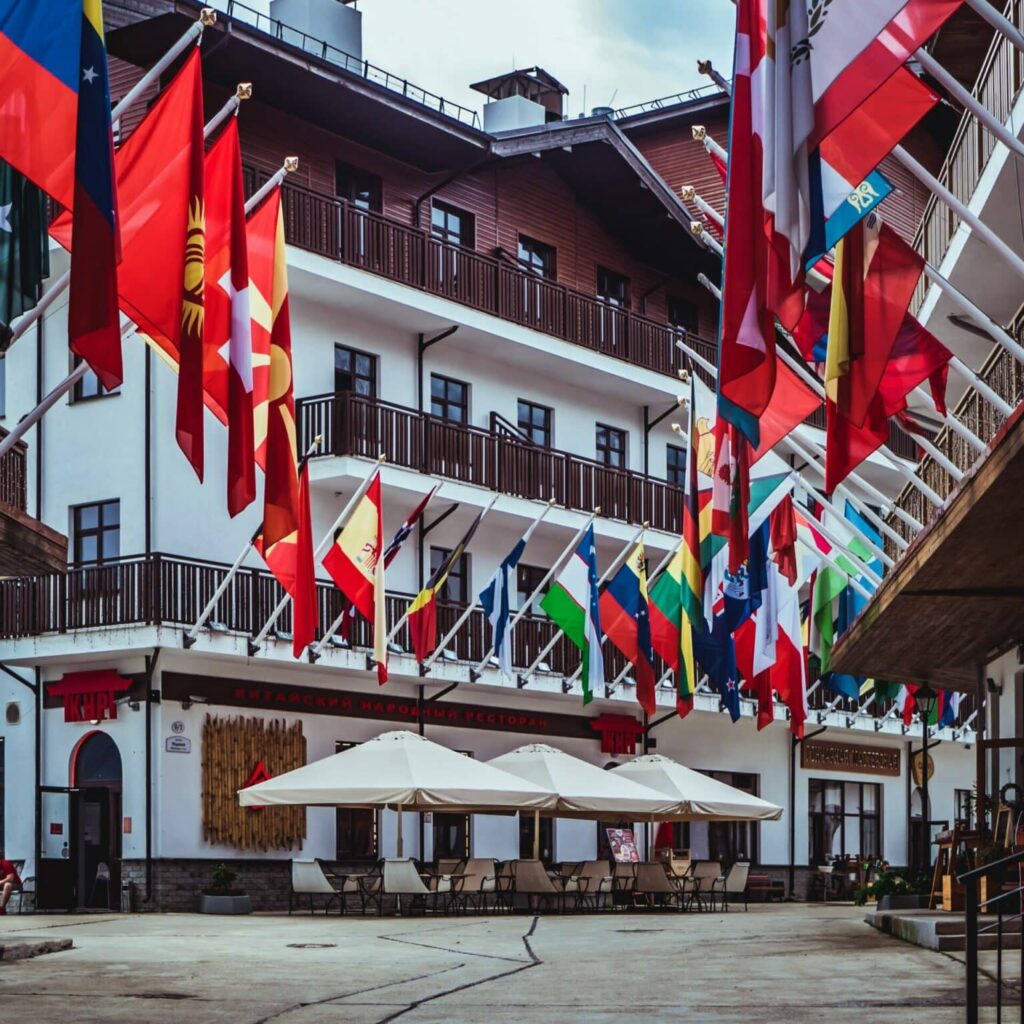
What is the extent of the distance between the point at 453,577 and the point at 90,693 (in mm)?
8545

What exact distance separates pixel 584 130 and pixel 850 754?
17942mm

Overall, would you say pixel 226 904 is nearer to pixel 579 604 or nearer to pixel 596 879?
pixel 596 879

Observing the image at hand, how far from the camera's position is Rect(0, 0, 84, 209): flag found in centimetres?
1288

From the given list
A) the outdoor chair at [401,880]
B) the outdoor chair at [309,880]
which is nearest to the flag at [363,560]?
the outdoor chair at [401,880]

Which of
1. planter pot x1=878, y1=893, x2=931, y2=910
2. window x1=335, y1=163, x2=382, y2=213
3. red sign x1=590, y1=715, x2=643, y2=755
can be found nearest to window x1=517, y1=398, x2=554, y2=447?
window x1=335, y1=163, x2=382, y2=213

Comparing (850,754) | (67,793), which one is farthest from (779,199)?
(850,754)

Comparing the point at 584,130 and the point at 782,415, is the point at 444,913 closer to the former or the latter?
the point at 782,415

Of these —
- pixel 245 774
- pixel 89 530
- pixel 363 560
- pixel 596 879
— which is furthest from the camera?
pixel 596 879

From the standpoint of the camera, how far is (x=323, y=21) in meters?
37.6

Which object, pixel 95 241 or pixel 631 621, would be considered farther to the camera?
pixel 631 621

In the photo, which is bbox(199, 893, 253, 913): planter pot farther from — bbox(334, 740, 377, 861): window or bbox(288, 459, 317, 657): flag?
bbox(288, 459, 317, 657): flag

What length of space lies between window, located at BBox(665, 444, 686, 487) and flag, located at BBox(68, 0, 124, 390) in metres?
31.8

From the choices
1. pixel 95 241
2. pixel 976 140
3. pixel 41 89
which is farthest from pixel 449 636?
pixel 95 241

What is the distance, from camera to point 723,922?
27.2 m
